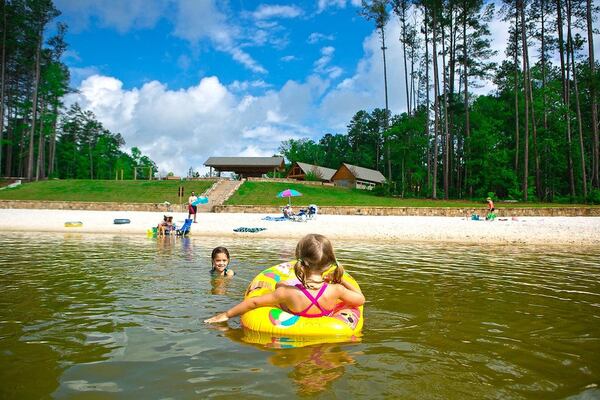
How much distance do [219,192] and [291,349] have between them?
33.0 meters

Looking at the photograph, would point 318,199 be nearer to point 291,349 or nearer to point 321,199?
point 321,199

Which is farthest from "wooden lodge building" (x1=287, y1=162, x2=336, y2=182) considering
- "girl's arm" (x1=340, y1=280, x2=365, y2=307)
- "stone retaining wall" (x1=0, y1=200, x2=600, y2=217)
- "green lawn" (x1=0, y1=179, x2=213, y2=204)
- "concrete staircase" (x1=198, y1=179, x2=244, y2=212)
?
"girl's arm" (x1=340, y1=280, x2=365, y2=307)

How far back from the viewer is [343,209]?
26.8m

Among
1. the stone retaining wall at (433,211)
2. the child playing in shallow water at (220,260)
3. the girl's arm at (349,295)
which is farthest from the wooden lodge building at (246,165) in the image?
the girl's arm at (349,295)

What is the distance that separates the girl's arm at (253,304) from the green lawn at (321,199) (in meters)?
24.7

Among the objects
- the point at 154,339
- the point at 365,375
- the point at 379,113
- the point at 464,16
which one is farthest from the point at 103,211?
the point at 379,113

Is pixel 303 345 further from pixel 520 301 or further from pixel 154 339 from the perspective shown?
pixel 520 301

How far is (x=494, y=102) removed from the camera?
1610 inches

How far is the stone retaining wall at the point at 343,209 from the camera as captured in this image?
78.2 ft

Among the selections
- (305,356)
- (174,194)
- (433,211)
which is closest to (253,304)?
(305,356)

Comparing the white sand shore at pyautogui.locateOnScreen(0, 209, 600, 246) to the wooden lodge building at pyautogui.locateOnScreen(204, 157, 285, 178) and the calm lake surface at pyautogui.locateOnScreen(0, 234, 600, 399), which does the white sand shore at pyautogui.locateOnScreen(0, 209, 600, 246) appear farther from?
the wooden lodge building at pyautogui.locateOnScreen(204, 157, 285, 178)

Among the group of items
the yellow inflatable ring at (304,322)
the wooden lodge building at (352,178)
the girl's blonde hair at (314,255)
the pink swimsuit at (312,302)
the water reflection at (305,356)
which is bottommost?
the water reflection at (305,356)

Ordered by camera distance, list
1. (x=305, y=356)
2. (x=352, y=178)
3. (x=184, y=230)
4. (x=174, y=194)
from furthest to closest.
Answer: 1. (x=352, y=178)
2. (x=174, y=194)
3. (x=184, y=230)
4. (x=305, y=356)

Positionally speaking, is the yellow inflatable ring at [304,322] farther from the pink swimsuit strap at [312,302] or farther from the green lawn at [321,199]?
the green lawn at [321,199]
